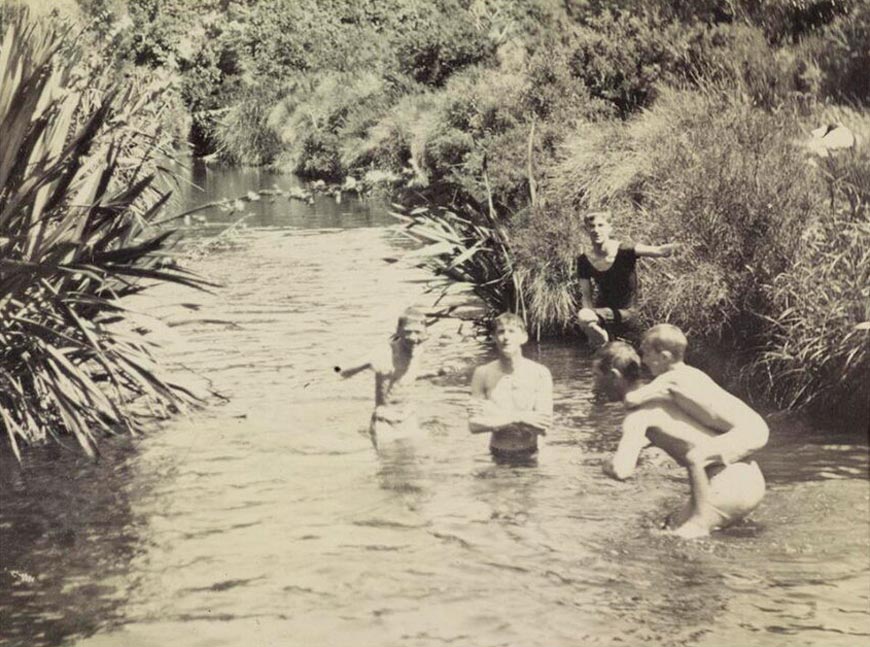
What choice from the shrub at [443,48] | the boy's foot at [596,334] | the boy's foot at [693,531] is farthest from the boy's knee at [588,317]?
the shrub at [443,48]

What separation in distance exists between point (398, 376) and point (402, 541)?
1.98m

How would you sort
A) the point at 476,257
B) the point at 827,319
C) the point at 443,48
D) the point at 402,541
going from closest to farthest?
the point at 402,541 < the point at 827,319 < the point at 476,257 < the point at 443,48

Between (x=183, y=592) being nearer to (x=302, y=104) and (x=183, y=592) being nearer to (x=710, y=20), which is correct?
(x=710, y=20)

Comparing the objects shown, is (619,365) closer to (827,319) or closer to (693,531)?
(693,531)

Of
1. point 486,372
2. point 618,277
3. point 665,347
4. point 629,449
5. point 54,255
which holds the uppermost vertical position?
point 54,255

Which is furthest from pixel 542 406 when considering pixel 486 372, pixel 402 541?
pixel 402 541

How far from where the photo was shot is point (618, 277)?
1073 centimetres

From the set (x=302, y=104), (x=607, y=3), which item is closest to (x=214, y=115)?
(x=302, y=104)

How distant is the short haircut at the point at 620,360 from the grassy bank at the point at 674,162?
7.32 ft

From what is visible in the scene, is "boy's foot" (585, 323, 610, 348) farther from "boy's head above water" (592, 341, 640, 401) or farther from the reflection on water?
"boy's head above water" (592, 341, 640, 401)

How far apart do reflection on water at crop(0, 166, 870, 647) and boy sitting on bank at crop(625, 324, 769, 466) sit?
56 cm

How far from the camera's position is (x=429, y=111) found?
27516 mm

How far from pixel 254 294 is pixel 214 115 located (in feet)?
87.5

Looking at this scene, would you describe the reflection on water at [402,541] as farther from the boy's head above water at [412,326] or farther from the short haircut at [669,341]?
the short haircut at [669,341]
